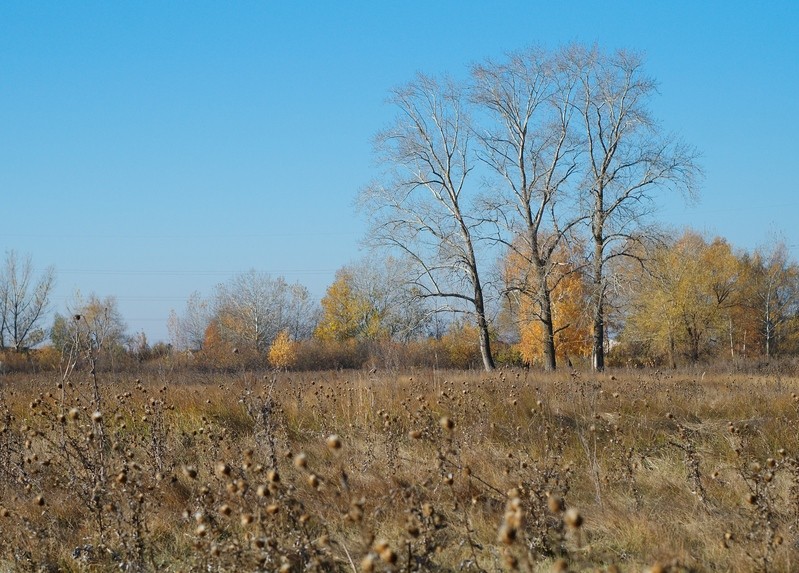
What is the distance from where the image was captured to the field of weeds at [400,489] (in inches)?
113

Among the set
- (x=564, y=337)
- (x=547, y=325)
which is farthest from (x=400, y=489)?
(x=564, y=337)

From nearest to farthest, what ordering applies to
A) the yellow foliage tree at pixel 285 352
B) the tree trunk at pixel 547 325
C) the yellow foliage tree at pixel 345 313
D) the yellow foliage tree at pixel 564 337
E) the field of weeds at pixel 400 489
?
1. the field of weeds at pixel 400 489
2. the tree trunk at pixel 547 325
3. the yellow foliage tree at pixel 564 337
4. the yellow foliage tree at pixel 285 352
5. the yellow foliage tree at pixel 345 313

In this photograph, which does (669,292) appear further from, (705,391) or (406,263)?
(705,391)

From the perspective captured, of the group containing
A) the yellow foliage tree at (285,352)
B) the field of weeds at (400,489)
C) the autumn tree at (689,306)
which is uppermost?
the autumn tree at (689,306)

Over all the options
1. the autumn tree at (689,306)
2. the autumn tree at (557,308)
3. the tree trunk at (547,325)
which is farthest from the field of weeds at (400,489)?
the autumn tree at (689,306)

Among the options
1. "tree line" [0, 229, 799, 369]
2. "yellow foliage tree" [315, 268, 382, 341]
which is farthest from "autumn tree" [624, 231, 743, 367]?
"yellow foliage tree" [315, 268, 382, 341]

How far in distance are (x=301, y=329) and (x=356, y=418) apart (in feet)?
211

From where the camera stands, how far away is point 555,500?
185 centimetres

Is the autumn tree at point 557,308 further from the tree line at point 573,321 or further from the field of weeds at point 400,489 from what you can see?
the field of weeds at point 400,489

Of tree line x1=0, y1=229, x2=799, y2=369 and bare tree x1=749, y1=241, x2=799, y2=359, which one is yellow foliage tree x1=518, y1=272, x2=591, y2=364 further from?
bare tree x1=749, y1=241, x2=799, y2=359

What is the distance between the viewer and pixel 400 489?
3396 mm

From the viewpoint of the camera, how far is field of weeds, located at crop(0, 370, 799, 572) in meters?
2.88

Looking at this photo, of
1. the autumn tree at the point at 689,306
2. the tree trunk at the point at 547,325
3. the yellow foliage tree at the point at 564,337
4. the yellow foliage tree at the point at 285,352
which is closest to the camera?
the tree trunk at the point at 547,325

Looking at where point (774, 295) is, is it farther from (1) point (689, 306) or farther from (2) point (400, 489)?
(2) point (400, 489)
